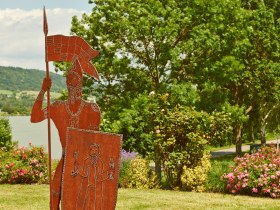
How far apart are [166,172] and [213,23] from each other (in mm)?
5994

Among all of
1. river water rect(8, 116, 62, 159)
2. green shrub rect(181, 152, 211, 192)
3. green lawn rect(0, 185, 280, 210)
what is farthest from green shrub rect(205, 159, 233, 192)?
river water rect(8, 116, 62, 159)

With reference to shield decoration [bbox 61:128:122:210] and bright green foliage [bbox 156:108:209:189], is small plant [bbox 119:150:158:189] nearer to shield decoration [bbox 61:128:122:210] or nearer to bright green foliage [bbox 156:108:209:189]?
bright green foliage [bbox 156:108:209:189]

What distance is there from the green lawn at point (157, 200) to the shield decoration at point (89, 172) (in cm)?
473

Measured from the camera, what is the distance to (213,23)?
1917cm

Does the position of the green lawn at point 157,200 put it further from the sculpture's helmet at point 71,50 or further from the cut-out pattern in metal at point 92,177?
the sculpture's helmet at point 71,50

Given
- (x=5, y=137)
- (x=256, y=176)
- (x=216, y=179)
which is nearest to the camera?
(x=256, y=176)

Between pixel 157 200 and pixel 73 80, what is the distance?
6023 mm

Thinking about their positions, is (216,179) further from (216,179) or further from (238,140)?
(238,140)

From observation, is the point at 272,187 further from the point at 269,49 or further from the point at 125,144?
the point at 269,49

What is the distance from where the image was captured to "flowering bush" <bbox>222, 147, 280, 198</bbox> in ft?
47.8

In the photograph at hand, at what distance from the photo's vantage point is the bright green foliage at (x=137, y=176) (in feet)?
53.2

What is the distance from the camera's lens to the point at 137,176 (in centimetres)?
1622

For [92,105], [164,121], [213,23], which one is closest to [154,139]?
[164,121]

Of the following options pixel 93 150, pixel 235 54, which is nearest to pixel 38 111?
pixel 93 150
